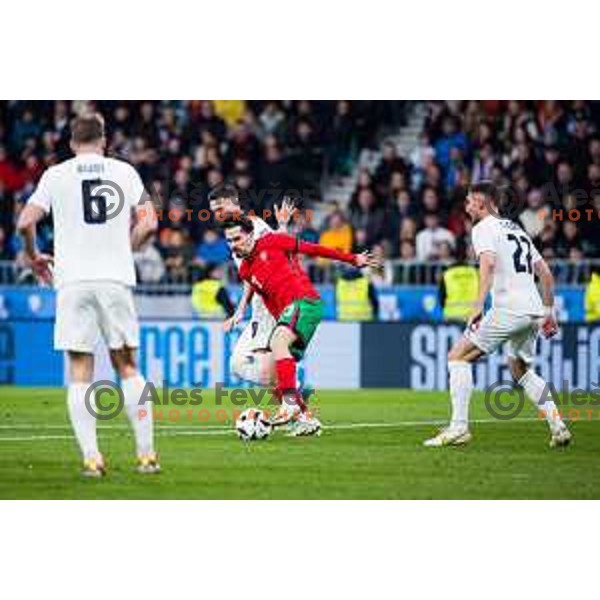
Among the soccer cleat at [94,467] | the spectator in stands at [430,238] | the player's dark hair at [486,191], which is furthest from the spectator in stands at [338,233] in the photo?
the soccer cleat at [94,467]

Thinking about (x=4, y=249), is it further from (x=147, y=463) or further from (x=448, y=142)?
(x=147, y=463)

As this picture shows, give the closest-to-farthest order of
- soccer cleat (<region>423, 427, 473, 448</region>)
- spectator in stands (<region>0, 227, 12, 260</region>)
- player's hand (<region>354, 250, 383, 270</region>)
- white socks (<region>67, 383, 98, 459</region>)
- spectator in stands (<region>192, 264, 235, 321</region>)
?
1. white socks (<region>67, 383, 98, 459</region>)
2. player's hand (<region>354, 250, 383, 270</region>)
3. soccer cleat (<region>423, 427, 473, 448</region>)
4. spectator in stands (<region>192, 264, 235, 321</region>)
5. spectator in stands (<region>0, 227, 12, 260</region>)

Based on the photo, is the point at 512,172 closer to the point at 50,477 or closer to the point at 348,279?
the point at 348,279

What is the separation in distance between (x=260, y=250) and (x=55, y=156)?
13092 millimetres

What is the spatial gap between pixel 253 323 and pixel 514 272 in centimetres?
290

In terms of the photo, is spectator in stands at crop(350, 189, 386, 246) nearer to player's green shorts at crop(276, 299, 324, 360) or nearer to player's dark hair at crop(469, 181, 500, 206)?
player's green shorts at crop(276, 299, 324, 360)

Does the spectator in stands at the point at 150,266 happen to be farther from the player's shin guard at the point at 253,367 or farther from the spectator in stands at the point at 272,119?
the player's shin guard at the point at 253,367

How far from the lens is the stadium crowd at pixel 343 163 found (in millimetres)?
23516

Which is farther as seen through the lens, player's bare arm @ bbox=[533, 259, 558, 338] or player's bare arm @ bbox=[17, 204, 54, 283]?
player's bare arm @ bbox=[533, 259, 558, 338]

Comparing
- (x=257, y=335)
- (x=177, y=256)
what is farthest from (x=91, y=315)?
(x=177, y=256)

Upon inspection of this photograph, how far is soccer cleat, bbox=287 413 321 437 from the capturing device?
14961mm

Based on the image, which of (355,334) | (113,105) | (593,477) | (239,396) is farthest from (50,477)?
(113,105)

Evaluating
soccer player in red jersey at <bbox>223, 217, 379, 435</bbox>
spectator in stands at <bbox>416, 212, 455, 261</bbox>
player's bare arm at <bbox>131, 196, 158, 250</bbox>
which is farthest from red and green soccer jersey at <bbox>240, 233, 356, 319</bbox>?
spectator in stands at <bbox>416, 212, 455, 261</bbox>

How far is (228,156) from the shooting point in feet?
87.6
